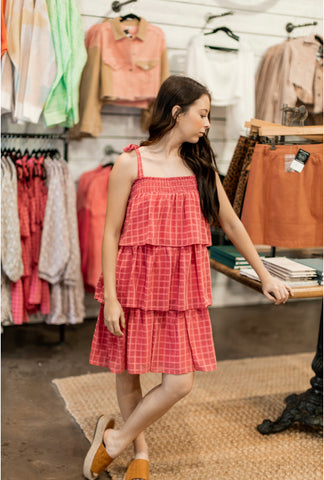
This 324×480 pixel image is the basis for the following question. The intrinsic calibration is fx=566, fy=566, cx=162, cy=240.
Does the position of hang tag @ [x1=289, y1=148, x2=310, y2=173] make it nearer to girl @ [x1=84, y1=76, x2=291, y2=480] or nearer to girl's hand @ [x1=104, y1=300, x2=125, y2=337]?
girl @ [x1=84, y1=76, x2=291, y2=480]

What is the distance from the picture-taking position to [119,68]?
3678 millimetres

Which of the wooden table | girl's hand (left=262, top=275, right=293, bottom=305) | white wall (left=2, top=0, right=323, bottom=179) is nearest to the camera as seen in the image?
girl's hand (left=262, top=275, right=293, bottom=305)

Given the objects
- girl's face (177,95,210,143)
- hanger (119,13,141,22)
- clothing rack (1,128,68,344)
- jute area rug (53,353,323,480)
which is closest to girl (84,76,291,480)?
girl's face (177,95,210,143)

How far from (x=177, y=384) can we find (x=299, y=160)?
1.22 metres

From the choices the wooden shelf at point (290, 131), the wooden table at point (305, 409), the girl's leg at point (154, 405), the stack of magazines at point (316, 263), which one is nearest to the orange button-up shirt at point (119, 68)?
the wooden shelf at point (290, 131)

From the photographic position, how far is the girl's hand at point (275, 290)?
6.96 feet

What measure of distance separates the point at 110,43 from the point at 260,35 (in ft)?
4.36

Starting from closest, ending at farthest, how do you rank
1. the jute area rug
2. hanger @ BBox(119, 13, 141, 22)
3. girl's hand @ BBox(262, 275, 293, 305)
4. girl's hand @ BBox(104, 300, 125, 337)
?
girl's hand @ BBox(104, 300, 125, 337) → girl's hand @ BBox(262, 275, 293, 305) → the jute area rug → hanger @ BBox(119, 13, 141, 22)

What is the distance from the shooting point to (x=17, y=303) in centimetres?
343

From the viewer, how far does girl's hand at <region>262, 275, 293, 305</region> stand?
83.5 inches

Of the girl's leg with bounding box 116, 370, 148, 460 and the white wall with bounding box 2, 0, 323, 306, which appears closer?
the girl's leg with bounding box 116, 370, 148, 460

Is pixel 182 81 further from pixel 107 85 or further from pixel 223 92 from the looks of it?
pixel 223 92

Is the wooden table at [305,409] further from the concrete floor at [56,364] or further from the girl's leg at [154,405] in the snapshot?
the concrete floor at [56,364]

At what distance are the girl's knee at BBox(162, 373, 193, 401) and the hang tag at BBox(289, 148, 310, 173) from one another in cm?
112
